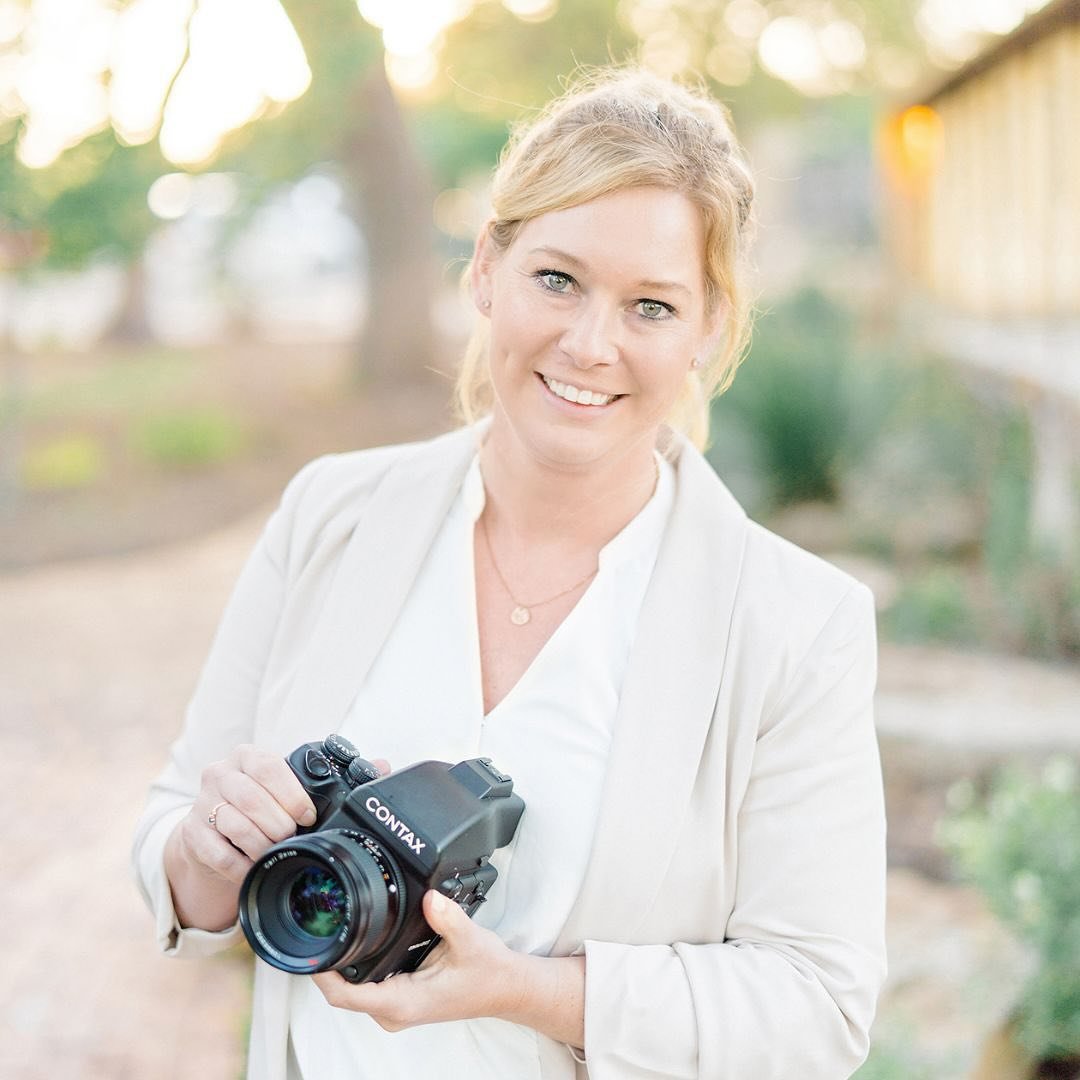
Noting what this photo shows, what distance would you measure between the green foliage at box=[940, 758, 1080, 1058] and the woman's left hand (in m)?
1.61

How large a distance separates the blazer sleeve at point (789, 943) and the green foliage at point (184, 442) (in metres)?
10.3

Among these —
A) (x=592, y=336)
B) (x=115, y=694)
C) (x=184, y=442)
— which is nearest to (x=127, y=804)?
(x=115, y=694)

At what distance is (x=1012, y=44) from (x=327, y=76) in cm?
459

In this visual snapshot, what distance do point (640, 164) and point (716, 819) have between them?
72 centimetres

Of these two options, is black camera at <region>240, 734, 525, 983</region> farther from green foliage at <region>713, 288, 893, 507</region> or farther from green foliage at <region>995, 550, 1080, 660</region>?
green foliage at <region>713, 288, 893, 507</region>

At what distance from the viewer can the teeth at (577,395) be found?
152 centimetres

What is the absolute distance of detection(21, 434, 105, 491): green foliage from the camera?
10.5m

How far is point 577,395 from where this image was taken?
153 centimetres

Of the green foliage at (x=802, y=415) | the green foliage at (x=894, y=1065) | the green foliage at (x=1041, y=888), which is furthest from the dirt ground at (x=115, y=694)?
the green foliage at (x=802, y=415)

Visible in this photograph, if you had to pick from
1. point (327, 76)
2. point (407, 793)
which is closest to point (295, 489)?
point (407, 793)

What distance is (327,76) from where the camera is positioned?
9234mm

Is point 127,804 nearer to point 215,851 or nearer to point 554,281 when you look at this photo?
point 215,851

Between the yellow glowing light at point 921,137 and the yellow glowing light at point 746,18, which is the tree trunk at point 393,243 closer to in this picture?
the yellow glowing light at point 746,18

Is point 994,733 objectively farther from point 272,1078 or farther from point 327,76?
point 327,76
